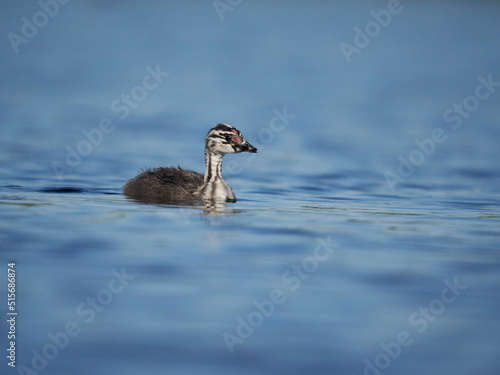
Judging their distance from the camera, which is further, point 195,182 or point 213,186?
point 195,182

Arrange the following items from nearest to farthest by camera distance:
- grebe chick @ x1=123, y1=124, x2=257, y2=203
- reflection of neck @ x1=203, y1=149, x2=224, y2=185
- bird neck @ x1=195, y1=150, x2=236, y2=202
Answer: grebe chick @ x1=123, y1=124, x2=257, y2=203 < bird neck @ x1=195, y1=150, x2=236, y2=202 < reflection of neck @ x1=203, y1=149, x2=224, y2=185

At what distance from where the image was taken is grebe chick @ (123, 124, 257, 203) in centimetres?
1702

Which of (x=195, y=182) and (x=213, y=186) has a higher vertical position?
(x=195, y=182)

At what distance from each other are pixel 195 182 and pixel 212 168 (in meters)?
0.45

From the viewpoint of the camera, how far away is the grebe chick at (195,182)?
670 inches

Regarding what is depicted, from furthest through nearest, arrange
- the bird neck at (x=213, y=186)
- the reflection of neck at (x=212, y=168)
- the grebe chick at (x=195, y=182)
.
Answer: the reflection of neck at (x=212, y=168) < the bird neck at (x=213, y=186) < the grebe chick at (x=195, y=182)

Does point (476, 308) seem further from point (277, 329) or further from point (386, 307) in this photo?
point (277, 329)

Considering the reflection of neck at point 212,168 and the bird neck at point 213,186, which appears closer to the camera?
the bird neck at point 213,186

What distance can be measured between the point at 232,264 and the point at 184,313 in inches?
86.9

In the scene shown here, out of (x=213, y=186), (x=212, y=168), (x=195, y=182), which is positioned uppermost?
(x=212, y=168)

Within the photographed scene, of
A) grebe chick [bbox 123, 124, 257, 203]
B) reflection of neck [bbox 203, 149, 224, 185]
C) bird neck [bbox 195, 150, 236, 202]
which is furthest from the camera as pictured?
reflection of neck [bbox 203, 149, 224, 185]

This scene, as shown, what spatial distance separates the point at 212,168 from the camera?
1772 centimetres

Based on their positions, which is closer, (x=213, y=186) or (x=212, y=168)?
(x=213, y=186)

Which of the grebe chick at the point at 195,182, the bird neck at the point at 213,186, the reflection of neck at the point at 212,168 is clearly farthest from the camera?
the reflection of neck at the point at 212,168
